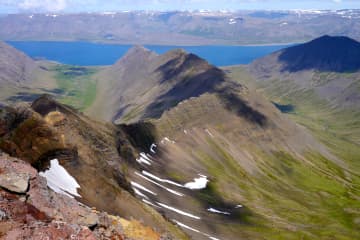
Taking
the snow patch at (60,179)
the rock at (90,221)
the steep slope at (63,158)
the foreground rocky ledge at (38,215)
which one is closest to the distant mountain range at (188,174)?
the steep slope at (63,158)

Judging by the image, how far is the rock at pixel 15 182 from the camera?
87.3ft

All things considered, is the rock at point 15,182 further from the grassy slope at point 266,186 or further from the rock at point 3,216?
the grassy slope at point 266,186

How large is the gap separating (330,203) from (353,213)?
12.8 m

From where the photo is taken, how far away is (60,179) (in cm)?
5403

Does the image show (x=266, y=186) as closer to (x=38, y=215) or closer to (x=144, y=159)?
(x=144, y=159)

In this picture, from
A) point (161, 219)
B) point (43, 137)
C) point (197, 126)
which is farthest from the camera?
point (197, 126)

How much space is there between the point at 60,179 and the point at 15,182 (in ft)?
89.7

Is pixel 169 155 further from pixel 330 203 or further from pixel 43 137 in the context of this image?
pixel 43 137

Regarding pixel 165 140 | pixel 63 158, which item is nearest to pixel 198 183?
pixel 165 140

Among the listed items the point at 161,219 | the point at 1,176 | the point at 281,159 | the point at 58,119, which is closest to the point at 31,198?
the point at 1,176

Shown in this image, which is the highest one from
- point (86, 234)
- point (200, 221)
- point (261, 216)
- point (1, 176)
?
point (1, 176)

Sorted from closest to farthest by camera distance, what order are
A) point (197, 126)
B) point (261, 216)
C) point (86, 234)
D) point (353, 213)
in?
point (86, 234) → point (261, 216) → point (353, 213) → point (197, 126)

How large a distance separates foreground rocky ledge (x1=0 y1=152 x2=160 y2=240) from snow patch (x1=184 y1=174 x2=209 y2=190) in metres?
88.7

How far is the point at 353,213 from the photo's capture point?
142 metres
